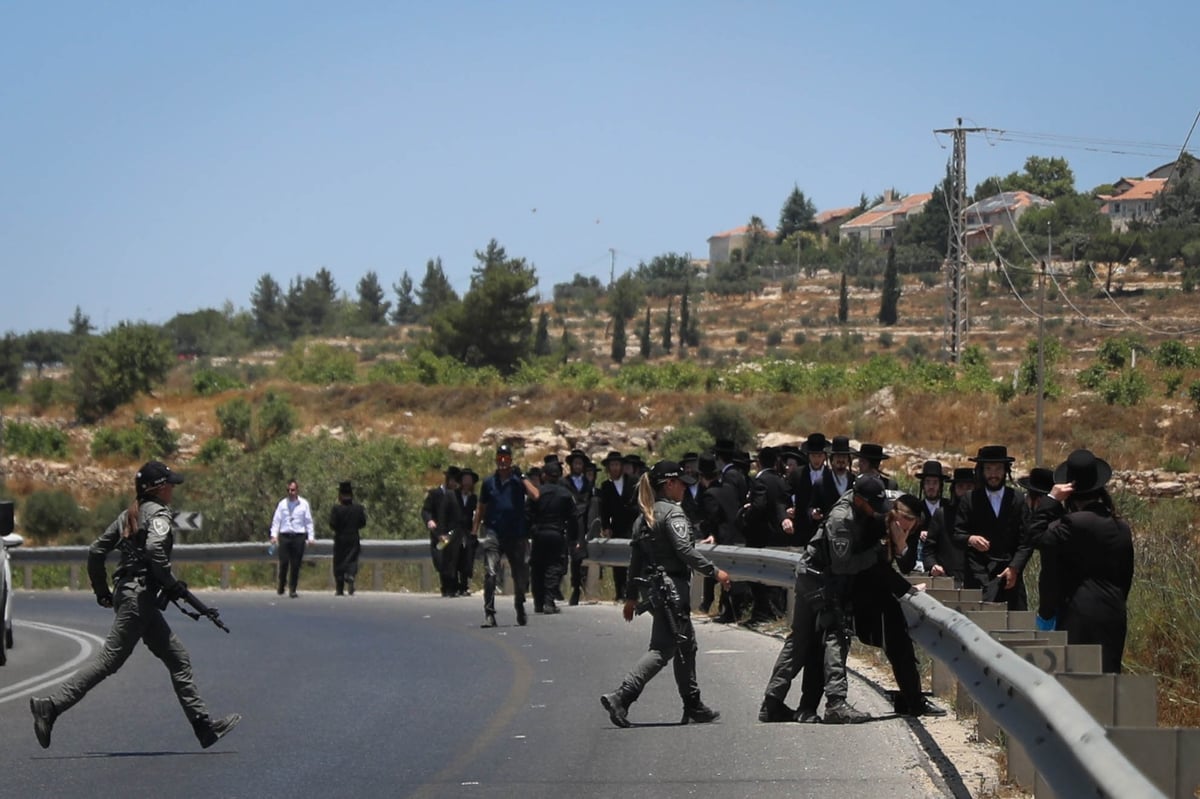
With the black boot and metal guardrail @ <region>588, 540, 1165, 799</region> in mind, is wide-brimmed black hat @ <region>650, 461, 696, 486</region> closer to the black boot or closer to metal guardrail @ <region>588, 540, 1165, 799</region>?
the black boot

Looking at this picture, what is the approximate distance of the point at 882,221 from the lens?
541 ft

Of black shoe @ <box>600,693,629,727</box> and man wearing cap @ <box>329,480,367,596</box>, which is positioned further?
man wearing cap @ <box>329,480,367,596</box>

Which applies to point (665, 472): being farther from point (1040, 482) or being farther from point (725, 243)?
point (725, 243)

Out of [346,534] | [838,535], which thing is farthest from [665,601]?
[346,534]

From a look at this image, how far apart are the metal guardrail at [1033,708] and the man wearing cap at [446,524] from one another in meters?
13.4

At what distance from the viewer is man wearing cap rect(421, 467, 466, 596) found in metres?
24.1

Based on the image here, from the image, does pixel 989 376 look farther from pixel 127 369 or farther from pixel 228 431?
pixel 127 369

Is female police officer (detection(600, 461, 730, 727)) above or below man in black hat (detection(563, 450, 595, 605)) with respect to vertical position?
above

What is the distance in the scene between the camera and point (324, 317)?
16662 centimetres

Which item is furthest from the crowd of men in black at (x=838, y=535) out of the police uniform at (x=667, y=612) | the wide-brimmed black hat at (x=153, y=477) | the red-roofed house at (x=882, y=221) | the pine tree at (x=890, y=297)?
the red-roofed house at (x=882, y=221)

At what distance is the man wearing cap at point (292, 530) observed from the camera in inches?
1022

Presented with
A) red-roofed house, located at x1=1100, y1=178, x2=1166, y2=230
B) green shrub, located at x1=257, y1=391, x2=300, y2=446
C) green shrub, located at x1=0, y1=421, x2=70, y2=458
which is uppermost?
red-roofed house, located at x1=1100, y1=178, x2=1166, y2=230

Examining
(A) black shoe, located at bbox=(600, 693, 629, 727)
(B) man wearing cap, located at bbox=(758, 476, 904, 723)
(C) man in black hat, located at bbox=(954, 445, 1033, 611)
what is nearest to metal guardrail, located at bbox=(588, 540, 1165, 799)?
(B) man wearing cap, located at bbox=(758, 476, 904, 723)

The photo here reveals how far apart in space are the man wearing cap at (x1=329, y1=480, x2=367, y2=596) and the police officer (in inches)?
586
